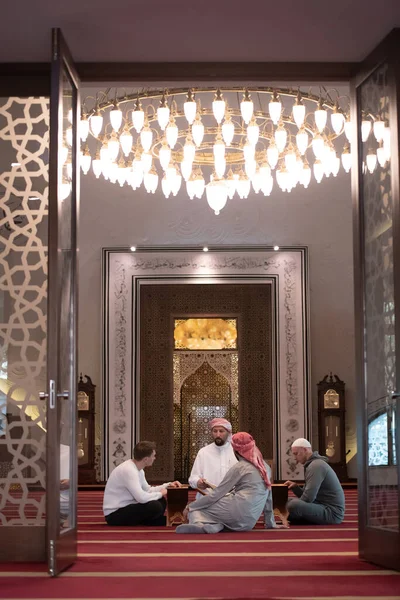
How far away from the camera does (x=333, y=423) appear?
11078 millimetres

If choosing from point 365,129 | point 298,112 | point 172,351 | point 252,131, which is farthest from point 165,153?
point 172,351

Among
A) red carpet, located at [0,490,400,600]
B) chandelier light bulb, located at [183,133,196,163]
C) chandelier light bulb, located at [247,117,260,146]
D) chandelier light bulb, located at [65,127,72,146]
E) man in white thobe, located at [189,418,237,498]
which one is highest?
chandelier light bulb, located at [247,117,260,146]

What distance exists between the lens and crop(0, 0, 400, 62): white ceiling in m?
4.07

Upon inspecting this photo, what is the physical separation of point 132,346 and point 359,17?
747 centimetres

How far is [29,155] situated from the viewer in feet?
15.5

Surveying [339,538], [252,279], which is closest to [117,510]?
[339,538]

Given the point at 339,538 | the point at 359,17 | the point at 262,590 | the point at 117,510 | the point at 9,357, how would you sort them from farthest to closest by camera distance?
1. the point at 117,510
2. the point at 339,538
3. the point at 9,357
4. the point at 359,17
5. the point at 262,590

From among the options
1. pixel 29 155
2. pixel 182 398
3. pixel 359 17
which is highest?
pixel 359 17

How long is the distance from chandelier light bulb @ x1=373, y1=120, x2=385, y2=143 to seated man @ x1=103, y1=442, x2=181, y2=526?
3.20 metres

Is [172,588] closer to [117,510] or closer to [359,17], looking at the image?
[359,17]

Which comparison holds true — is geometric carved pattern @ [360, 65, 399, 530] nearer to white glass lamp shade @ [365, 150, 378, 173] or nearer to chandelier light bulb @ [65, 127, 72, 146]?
white glass lamp shade @ [365, 150, 378, 173]

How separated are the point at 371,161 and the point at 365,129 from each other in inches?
7.0

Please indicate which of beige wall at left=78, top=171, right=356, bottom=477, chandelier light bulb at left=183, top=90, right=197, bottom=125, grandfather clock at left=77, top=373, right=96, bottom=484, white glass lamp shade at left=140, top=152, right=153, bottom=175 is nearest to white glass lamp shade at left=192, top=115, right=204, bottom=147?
chandelier light bulb at left=183, top=90, right=197, bottom=125

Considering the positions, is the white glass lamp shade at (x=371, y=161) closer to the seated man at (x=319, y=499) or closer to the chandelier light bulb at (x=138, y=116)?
the seated man at (x=319, y=499)
